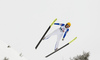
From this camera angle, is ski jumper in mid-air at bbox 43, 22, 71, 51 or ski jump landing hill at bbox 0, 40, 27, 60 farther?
ski jump landing hill at bbox 0, 40, 27, 60

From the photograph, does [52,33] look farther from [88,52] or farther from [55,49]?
[88,52]

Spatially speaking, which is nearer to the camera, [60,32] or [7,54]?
[60,32]

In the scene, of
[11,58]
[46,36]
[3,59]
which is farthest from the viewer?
[11,58]

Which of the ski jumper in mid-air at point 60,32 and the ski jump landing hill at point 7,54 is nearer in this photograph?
the ski jumper in mid-air at point 60,32

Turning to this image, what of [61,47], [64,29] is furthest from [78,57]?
[64,29]

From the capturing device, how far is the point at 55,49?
41.6ft

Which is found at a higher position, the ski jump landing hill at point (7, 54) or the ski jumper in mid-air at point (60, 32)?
the ski jumper in mid-air at point (60, 32)

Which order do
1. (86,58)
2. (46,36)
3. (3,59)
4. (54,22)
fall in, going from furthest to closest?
1. (3,59)
2. (86,58)
3. (46,36)
4. (54,22)

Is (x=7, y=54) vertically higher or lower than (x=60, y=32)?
lower

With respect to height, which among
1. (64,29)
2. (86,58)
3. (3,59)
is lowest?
(86,58)

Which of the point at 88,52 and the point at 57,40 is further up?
the point at 57,40

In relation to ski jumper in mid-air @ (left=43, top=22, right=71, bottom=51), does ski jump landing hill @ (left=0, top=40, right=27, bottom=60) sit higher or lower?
lower

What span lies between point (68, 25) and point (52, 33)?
1633mm

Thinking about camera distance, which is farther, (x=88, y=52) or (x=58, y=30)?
(x=88, y=52)
